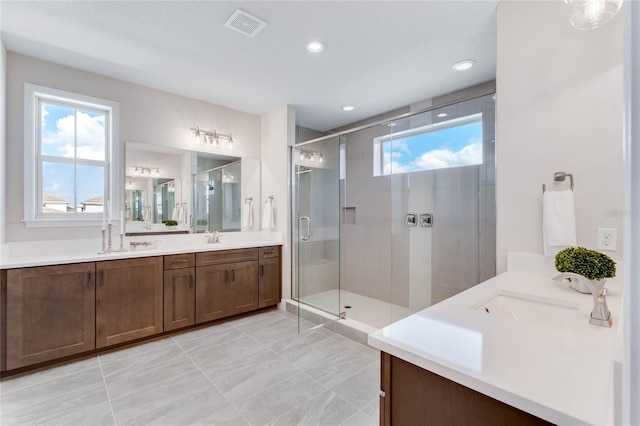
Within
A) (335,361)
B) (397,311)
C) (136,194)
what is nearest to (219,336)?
(335,361)

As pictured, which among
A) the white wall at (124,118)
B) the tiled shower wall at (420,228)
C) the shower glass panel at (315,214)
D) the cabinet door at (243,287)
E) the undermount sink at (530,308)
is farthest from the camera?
the shower glass panel at (315,214)

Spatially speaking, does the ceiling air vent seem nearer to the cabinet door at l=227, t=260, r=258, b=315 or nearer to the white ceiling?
the white ceiling

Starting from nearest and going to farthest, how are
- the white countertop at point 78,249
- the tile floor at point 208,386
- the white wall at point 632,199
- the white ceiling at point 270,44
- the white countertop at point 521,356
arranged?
the white wall at point 632,199 → the white countertop at point 521,356 → the tile floor at point 208,386 → the white ceiling at point 270,44 → the white countertop at point 78,249

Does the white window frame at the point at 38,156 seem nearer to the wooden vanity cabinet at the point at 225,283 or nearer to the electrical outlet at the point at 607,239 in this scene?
the wooden vanity cabinet at the point at 225,283

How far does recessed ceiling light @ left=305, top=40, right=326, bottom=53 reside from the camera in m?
2.33

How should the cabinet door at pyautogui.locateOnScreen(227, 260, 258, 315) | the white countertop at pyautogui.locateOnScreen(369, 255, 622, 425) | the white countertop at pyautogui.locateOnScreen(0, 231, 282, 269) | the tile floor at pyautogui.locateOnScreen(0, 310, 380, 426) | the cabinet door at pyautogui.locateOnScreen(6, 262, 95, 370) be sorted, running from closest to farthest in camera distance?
the white countertop at pyautogui.locateOnScreen(369, 255, 622, 425), the tile floor at pyautogui.locateOnScreen(0, 310, 380, 426), the cabinet door at pyautogui.locateOnScreen(6, 262, 95, 370), the white countertop at pyautogui.locateOnScreen(0, 231, 282, 269), the cabinet door at pyautogui.locateOnScreen(227, 260, 258, 315)

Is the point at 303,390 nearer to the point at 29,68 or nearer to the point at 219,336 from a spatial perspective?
the point at 219,336

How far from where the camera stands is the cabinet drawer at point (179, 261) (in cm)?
287

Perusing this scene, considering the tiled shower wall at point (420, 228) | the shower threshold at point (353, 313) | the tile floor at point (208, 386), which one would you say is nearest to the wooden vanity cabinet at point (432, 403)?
the tile floor at point (208, 386)

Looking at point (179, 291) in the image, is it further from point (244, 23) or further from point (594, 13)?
point (594, 13)

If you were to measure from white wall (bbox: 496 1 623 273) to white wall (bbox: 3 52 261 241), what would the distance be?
9.84ft

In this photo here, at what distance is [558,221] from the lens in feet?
5.17

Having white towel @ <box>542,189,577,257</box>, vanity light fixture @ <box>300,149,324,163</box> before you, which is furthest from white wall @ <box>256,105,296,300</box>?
white towel @ <box>542,189,577,257</box>

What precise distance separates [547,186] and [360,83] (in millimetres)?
2022
